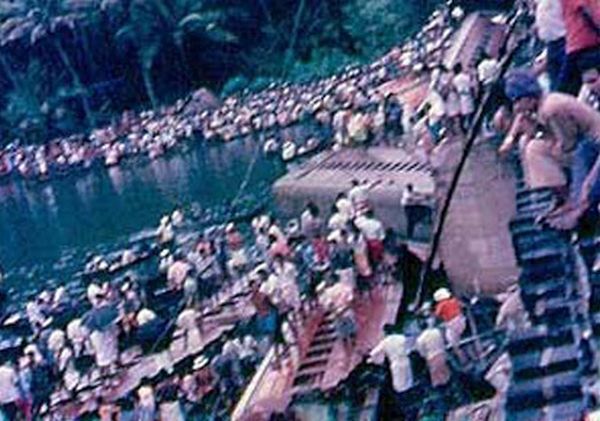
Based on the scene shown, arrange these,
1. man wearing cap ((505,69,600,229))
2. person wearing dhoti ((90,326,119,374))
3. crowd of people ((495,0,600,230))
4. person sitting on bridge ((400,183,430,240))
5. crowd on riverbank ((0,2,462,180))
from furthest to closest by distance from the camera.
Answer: crowd on riverbank ((0,2,462,180))
person sitting on bridge ((400,183,430,240))
person wearing dhoti ((90,326,119,374))
crowd of people ((495,0,600,230))
man wearing cap ((505,69,600,229))

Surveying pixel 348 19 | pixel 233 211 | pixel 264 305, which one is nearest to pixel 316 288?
pixel 264 305

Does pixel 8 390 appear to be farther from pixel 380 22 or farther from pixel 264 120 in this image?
pixel 380 22

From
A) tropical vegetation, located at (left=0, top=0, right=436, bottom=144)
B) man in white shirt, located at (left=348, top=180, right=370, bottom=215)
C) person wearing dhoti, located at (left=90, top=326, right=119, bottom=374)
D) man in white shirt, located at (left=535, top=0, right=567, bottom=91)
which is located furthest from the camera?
tropical vegetation, located at (left=0, top=0, right=436, bottom=144)

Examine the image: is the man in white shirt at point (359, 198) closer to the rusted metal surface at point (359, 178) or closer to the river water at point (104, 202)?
the rusted metal surface at point (359, 178)

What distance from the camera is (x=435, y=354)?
15930mm

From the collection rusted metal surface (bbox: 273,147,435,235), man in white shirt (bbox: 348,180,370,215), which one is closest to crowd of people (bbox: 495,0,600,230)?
rusted metal surface (bbox: 273,147,435,235)

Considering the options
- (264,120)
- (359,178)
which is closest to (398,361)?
(359,178)

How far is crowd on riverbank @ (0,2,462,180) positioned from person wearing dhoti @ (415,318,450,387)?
2065 centimetres

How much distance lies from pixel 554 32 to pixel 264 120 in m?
44.5

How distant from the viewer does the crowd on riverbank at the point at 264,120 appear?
4450cm

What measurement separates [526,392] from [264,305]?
11277mm

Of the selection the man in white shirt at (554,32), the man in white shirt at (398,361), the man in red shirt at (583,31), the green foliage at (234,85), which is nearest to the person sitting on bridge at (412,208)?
the man in white shirt at (398,361)

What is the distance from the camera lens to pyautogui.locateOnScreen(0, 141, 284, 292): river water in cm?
4844

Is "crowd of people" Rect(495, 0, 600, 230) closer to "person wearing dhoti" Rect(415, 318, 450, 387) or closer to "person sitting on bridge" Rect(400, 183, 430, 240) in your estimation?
"person wearing dhoti" Rect(415, 318, 450, 387)
